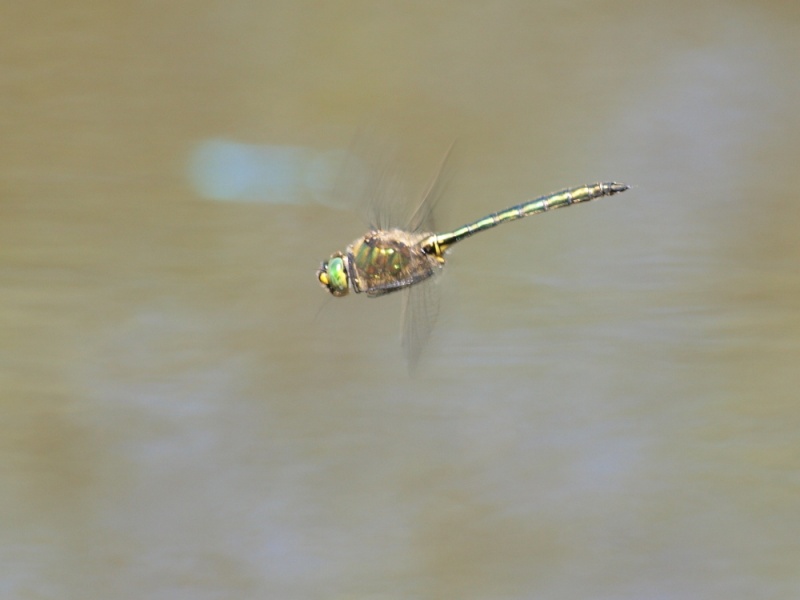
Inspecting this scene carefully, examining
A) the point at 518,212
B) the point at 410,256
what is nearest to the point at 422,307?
the point at 410,256

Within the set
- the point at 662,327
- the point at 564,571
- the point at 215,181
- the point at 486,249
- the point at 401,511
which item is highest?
the point at 215,181

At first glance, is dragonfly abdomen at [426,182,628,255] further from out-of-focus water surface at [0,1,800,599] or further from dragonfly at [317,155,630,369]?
out-of-focus water surface at [0,1,800,599]

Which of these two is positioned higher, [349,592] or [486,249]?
[486,249]

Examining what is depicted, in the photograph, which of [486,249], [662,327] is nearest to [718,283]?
[662,327]

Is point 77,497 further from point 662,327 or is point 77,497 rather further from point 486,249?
point 662,327

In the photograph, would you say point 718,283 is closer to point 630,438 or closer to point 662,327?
point 662,327

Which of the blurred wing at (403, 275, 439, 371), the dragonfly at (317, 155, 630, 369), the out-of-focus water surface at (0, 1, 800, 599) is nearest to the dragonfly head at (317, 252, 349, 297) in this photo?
the dragonfly at (317, 155, 630, 369)

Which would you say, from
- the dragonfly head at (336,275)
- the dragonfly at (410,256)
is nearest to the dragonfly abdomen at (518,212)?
the dragonfly at (410,256)
